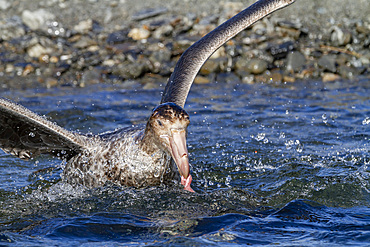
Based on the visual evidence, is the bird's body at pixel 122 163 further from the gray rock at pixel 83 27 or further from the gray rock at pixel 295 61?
the gray rock at pixel 83 27

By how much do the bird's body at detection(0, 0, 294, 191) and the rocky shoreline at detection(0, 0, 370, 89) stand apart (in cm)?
589

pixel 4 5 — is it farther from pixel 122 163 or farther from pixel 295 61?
pixel 122 163

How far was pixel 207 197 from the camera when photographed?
561 cm

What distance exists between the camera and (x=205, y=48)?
22.4 feet

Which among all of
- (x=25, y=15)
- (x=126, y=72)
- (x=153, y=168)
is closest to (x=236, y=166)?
(x=153, y=168)

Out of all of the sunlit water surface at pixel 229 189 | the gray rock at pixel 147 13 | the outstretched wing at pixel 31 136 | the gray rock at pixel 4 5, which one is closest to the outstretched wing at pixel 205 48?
the sunlit water surface at pixel 229 189

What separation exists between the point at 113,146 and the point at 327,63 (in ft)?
26.1

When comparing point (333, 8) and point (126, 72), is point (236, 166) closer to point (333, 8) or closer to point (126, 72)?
point (126, 72)

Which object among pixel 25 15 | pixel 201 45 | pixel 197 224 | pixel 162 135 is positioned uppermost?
pixel 25 15

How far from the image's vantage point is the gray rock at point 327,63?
40.1ft

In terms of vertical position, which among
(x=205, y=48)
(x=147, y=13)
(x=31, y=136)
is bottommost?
(x=31, y=136)

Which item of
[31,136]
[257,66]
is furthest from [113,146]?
[257,66]

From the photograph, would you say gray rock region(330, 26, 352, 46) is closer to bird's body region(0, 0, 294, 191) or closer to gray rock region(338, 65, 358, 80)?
gray rock region(338, 65, 358, 80)

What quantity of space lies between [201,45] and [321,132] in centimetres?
268
